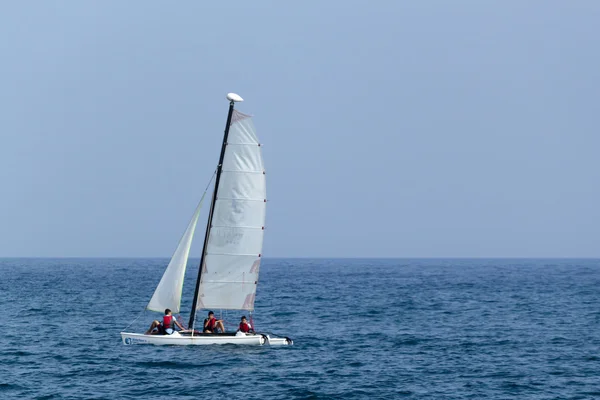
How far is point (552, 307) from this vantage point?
3132 inches

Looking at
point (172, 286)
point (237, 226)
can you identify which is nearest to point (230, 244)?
point (237, 226)

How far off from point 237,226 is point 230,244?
110 cm

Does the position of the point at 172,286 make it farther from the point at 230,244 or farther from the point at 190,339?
the point at 230,244

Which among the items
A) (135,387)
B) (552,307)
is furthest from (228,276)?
(552,307)

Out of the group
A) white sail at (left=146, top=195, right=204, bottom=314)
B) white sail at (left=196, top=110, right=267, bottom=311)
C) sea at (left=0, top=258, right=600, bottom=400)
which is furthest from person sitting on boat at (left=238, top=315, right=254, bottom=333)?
white sail at (left=146, top=195, right=204, bottom=314)

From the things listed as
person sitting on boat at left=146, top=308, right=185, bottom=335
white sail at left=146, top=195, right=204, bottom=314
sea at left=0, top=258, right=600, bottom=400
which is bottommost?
sea at left=0, top=258, right=600, bottom=400

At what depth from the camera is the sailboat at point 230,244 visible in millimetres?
44656

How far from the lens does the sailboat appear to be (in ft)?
147

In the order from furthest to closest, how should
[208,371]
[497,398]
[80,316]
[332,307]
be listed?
[332,307], [80,316], [208,371], [497,398]

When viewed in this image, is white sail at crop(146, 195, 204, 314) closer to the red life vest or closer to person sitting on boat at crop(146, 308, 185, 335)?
person sitting on boat at crop(146, 308, 185, 335)

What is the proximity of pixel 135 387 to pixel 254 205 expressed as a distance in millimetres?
12355

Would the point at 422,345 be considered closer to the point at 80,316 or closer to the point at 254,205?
the point at 254,205

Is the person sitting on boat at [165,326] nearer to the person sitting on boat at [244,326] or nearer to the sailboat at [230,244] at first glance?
the sailboat at [230,244]

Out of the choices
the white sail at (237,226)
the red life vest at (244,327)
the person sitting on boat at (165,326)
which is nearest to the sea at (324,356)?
the person sitting on boat at (165,326)
